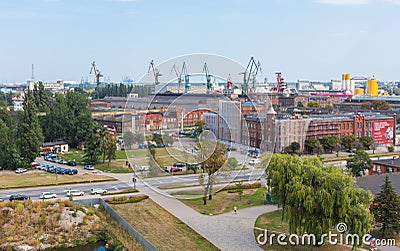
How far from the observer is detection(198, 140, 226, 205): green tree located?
13758 millimetres

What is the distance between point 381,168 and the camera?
2050 cm

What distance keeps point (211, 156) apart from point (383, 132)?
20.7 m

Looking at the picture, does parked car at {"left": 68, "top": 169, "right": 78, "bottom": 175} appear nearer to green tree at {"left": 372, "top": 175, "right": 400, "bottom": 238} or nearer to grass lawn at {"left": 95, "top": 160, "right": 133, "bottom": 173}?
grass lawn at {"left": 95, "top": 160, "right": 133, "bottom": 173}

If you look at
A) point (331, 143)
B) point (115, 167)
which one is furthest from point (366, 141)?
point (115, 167)

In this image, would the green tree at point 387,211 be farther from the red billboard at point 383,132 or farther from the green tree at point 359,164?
the red billboard at point 383,132

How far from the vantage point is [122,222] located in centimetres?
1358

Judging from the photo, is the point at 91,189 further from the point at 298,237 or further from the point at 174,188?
the point at 298,237

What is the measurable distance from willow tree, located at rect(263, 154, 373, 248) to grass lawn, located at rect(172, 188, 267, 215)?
3603 millimetres

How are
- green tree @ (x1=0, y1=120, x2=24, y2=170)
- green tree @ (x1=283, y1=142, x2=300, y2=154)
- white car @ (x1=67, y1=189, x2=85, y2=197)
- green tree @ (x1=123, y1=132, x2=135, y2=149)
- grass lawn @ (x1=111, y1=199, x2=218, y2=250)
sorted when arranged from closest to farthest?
1. grass lawn @ (x1=111, y1=199, x2=218, y2=250)
2. green tree @ (x1=123, y1=132, x2=135, y2=149)
3. white car @ (x1=67, y1=189, x2=85, y2=197)
4. green tree @ (x1=0, y1=120, x2=24, y2=170)
5. green tree @ (x1=283, y1=142, x2=300, y2=154)

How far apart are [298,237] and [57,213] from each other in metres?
7.26

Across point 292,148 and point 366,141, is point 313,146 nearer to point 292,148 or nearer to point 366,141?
point 292,148

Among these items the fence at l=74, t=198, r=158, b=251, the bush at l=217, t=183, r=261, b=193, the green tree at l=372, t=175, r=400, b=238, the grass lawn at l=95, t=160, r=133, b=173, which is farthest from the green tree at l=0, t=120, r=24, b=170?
the green tree at l=372, t=175, r=400, b=238

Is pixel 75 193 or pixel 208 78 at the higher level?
pixel 208 78

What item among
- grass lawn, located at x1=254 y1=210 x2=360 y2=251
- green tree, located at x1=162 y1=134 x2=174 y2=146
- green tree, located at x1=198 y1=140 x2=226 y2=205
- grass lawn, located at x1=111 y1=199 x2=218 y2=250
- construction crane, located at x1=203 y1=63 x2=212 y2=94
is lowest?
grass lawn, located at x1=111 y1=199 x2=218 y2=250
